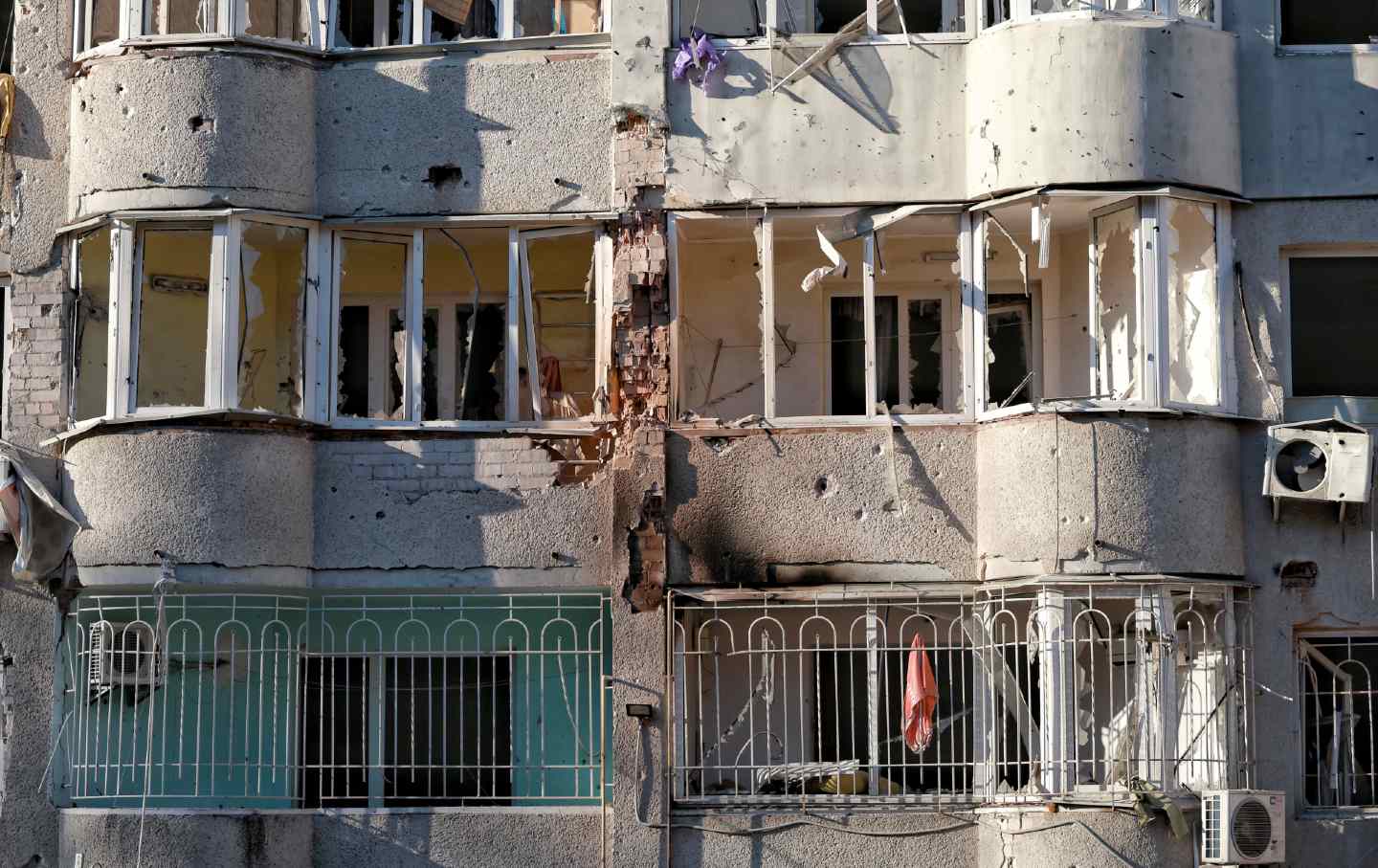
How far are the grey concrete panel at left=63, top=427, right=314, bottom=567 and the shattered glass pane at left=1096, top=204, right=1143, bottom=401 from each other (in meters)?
5.74

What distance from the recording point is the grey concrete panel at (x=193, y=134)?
1481cm

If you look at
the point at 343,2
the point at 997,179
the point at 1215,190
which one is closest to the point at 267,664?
the point at 343,2

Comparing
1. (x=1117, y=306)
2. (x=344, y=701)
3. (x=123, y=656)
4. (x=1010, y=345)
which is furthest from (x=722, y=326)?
(x=123, y=656)

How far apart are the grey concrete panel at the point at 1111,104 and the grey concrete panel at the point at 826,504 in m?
1.96

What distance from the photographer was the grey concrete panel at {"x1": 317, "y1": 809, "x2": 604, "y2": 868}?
47.2 ft

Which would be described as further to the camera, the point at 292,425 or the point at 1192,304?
the point at 292,425

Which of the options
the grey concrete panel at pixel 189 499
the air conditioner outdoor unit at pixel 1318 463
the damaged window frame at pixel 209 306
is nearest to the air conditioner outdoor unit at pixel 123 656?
the grey concrete panel at pixel 189 499

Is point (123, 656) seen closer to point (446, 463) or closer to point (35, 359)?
point (35, 359)

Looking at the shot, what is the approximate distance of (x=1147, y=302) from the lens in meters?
14.4

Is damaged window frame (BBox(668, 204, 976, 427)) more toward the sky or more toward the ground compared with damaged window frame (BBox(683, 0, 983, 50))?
more toward the ground

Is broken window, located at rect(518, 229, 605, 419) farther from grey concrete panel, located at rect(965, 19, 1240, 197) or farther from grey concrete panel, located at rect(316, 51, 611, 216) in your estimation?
grey concrete panel, located at rect(965, 19, 1240, 197)

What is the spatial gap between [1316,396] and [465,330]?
20.2 feet

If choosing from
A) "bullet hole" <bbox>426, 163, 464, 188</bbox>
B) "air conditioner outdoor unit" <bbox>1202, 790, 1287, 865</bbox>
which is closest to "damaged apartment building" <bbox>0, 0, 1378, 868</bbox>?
"bullet hole" <bbox>426, 163, 464, 188</bbox>

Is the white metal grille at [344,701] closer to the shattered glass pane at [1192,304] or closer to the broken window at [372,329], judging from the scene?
the broken window at [372,329]
